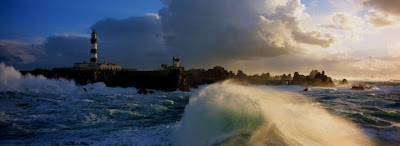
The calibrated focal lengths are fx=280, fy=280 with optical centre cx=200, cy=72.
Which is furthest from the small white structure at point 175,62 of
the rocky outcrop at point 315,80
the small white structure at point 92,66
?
the rocky outcrop at point 315,80

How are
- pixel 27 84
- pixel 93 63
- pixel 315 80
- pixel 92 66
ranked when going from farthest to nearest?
pixel 315 80 → pixel 92 66 → pixel 93 63 → pixel 27 84

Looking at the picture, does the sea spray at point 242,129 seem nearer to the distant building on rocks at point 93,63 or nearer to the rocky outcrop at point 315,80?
the distant building on rocks at point 93,63

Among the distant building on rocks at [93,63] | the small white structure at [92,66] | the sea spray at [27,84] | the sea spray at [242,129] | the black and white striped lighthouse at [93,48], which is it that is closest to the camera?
the sea spray at [242,129]

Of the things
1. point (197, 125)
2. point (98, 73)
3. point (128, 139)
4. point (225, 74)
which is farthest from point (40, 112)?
point (225, 74)

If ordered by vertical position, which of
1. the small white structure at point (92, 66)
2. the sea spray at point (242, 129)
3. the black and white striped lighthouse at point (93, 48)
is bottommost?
the sea spray at point (242, 129)

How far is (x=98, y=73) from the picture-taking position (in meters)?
42.7

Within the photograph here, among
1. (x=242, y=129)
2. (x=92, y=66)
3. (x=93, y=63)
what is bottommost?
(x=242, y=129)

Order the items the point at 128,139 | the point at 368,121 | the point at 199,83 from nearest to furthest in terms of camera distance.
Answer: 1. the point at 128,139
2. the point at 368,121
3. the point at 199,83

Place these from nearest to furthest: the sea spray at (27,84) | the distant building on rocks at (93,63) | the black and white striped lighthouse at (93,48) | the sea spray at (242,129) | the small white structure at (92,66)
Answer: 1. the sea spray at (242,129)
2. the sea spray at (27,84)
3. the black and white striped lighthouse at (93,48)
4. the distant building on rocks at (93,63)
5. the small white structure at (92,66)

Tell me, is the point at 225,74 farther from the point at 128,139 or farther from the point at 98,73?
the point at 128,139

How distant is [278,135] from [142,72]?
3842 centimetres

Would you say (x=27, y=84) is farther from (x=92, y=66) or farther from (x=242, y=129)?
(x=242, y=129)

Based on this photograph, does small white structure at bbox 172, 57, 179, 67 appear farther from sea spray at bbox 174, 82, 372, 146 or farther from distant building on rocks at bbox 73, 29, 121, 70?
sea spray at bbox 174, 82, 372, 146

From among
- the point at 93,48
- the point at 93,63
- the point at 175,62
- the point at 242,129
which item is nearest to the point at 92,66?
the point at 93,63
